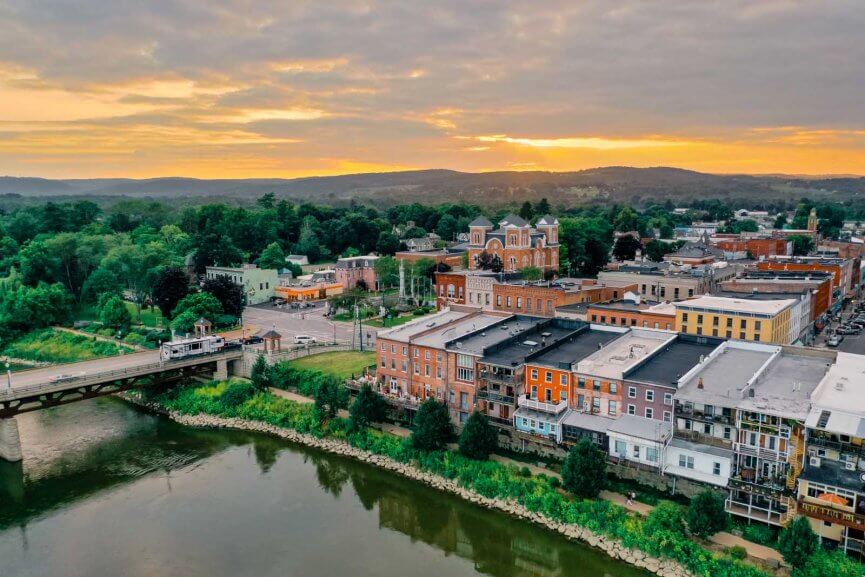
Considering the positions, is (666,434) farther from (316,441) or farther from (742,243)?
(742,243)

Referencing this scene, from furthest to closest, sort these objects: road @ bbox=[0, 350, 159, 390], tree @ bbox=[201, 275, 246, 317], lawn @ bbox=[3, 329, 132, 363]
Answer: tree @ bbox=[201, 275, 246, 317]
lawn @ bbox=[3, 329, 132, 363]
road @ bbox=[0, 350, 159, 390]

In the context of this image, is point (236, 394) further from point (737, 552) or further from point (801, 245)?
point (801, 245)

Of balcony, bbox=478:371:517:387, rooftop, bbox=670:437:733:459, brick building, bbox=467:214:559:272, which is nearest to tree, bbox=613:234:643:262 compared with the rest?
brick building, bbox=467:214:559:272

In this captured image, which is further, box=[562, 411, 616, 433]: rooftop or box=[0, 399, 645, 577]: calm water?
box=[562, 411, 616, 433]: rooftop

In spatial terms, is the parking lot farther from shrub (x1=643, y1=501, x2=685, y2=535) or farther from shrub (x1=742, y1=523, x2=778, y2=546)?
shrub (x1=643, y1=501, x2=685, y2=535)

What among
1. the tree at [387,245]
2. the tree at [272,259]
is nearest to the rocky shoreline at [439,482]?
the tree at [272,259]
